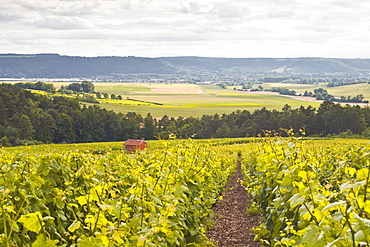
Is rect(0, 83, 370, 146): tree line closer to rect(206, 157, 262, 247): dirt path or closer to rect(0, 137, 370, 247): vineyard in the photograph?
rect(206, 157, 262, 247): dirt path

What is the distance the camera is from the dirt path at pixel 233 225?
9.92 m

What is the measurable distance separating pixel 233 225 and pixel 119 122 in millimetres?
72629

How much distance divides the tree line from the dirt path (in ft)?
193

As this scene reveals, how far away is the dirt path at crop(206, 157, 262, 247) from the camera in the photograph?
9922mm

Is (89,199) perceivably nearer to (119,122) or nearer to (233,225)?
(233,225)

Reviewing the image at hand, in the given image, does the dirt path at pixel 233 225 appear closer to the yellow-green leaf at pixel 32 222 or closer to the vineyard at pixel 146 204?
the vineyard at pixel 146 204

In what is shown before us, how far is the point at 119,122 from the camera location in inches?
3263

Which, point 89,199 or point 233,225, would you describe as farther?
point 233,225

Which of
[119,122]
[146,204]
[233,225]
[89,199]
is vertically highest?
[89,199]

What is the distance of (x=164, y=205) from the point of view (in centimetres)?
479

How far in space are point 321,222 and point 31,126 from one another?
78492mm

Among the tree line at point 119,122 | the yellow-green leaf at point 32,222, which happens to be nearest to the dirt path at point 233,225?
the yellow-green leaf at point 32,222

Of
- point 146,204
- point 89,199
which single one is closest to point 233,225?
point 146,204

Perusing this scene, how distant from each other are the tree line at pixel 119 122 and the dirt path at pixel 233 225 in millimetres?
58851
